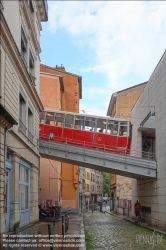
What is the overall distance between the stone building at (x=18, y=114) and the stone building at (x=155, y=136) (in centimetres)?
757

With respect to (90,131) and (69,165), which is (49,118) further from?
(69,165)

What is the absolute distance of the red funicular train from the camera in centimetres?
2809

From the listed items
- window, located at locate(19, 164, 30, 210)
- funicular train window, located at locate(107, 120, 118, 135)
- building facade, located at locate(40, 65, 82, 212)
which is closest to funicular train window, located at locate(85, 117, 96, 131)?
funicular train window, located at locate(107, 120, 118, 135)

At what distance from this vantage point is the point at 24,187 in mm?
19500

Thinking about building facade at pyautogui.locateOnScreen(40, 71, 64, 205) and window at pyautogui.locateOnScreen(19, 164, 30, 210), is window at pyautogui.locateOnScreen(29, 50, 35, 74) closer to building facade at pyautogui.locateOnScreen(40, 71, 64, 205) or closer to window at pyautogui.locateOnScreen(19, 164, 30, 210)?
window at pyautogui.locateOnScreen(19, 164, 30, 210)

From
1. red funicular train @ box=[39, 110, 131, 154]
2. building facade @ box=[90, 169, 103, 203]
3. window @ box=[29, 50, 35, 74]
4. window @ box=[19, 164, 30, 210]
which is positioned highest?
window @ box=[29, 50, 35, 74]

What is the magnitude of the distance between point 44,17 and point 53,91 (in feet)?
39.4

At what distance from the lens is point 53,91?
36562 millimetres

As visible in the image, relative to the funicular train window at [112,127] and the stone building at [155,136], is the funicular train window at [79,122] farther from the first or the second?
the stone building at [155,136]

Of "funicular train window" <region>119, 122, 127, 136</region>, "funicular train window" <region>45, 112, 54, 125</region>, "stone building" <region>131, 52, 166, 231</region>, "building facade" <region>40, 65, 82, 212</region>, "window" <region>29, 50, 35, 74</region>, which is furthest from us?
"building facade" <region>40, 65, 82, 212</region>

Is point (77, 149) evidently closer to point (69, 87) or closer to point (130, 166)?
point (130, 166)

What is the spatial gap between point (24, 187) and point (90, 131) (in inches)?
396

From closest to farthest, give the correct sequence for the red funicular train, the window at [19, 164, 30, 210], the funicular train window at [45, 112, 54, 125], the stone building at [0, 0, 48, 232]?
1. the stone building at [0, 0, 48, 232]
2. the window at [19, 164, 30, 210]
3. the red funicular train
4. the funicular train window at [45, 112, 54, 125]

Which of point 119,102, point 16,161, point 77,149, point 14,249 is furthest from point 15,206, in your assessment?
point 119,102
